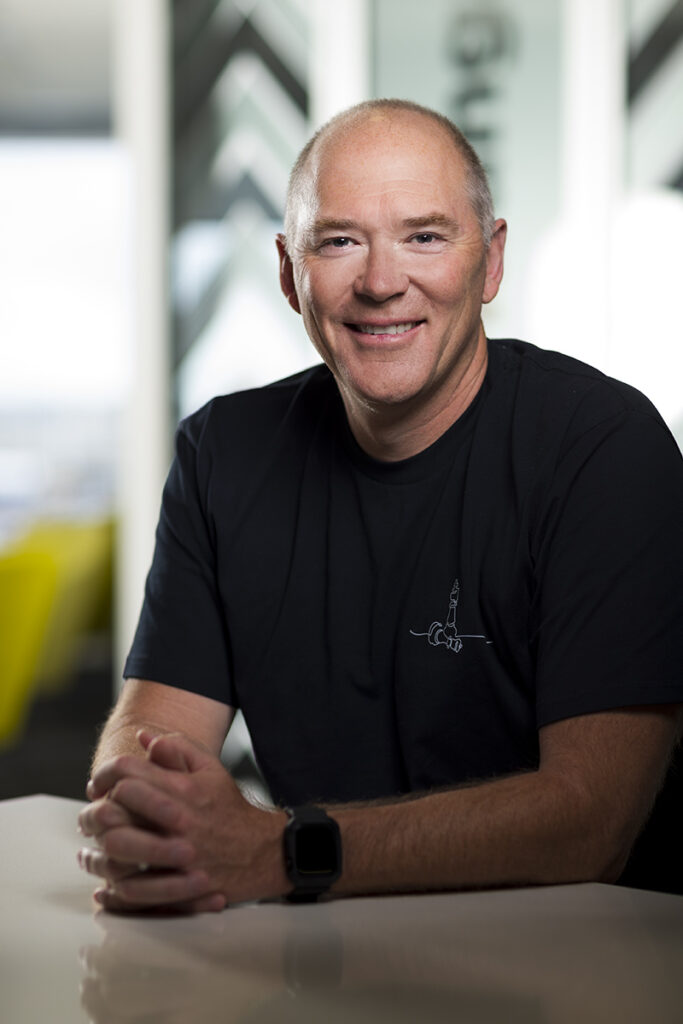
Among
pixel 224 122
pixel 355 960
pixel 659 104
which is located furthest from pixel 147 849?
pixel 224 122

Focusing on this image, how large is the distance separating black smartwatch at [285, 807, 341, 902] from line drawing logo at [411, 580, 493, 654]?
40 centimetres

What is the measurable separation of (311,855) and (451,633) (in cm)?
44

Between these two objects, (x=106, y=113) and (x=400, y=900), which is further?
(x=106, y=113)

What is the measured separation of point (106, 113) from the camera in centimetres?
989

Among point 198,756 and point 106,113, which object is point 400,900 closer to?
point 198,756

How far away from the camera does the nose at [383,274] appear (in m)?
1.57

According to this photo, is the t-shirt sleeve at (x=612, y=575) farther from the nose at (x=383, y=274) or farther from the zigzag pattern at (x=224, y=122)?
the zigzag pattern at (x=224, y=122)

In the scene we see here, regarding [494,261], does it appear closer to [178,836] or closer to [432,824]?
[432,824]

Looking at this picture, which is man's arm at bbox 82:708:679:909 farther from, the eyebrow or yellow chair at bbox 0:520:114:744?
yellow chair at bbox 0:520:114:744

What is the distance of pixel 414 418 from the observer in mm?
1629

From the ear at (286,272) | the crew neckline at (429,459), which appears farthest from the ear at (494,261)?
the ear at (286,272)

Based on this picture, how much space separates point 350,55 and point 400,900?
12.6 feet

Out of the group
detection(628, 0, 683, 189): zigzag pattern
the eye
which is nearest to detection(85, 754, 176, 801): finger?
the eye

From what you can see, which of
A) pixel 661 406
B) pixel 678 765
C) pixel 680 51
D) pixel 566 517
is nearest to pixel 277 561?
pixel 566 517
